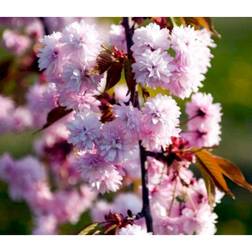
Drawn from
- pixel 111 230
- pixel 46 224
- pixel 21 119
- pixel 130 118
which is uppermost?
pixel 130 118

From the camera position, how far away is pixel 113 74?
4.56 feet

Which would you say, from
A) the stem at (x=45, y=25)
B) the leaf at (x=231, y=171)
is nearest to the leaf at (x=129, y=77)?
the leaf at (x=231, y=171)

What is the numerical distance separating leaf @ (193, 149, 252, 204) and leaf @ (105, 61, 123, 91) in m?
0.21

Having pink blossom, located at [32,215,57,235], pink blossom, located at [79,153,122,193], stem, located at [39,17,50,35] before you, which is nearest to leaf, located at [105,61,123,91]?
pink blossom, located at [79,153,122,193]

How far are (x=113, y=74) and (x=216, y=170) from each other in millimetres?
265

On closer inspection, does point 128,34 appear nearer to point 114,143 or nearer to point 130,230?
point 114,143

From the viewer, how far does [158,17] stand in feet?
4.92

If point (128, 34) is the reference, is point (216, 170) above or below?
below

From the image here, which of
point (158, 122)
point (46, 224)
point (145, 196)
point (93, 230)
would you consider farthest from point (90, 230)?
point (46, 224)

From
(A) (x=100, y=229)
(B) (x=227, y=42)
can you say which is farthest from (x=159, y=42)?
(B) (x=227, y=42)

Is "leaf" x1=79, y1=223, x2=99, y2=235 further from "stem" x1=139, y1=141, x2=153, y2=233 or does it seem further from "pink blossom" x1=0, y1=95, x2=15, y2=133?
"pink blossom" x1=0, y1=95, x2=15, y2=133

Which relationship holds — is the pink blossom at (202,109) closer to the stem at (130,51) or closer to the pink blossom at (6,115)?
the stem at (130,51)

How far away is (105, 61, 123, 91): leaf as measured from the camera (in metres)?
1.39
